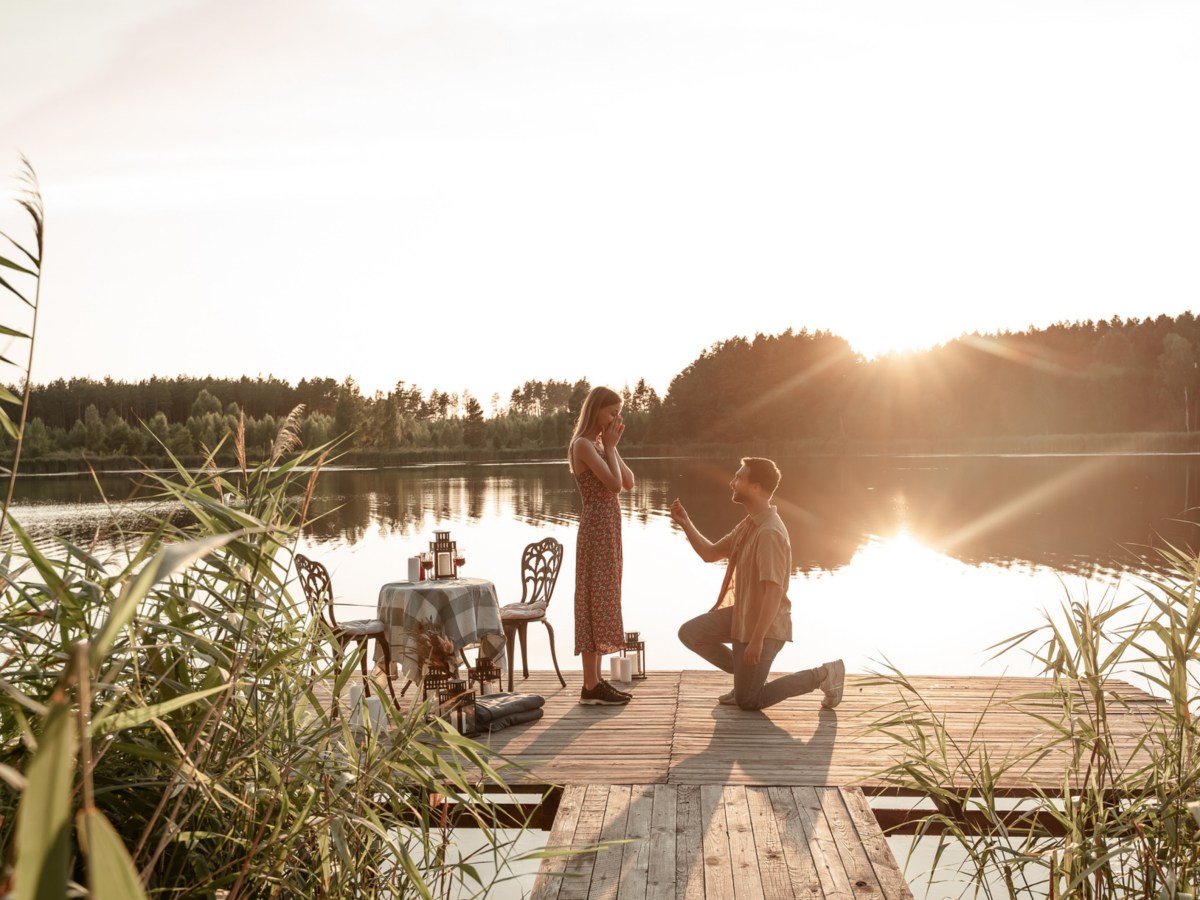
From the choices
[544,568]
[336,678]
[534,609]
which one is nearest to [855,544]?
[544,568]

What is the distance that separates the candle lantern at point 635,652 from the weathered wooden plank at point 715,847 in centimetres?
220

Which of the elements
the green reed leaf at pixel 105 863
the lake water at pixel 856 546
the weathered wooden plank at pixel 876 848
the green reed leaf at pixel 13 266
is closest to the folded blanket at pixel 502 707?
the lake water at pixel 856 546

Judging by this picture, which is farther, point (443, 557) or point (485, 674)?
point (443, 557)

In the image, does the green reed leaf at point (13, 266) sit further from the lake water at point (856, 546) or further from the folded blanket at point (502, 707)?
the folded blanket at point (502, 707)

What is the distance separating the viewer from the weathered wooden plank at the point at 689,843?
3326 millimetres

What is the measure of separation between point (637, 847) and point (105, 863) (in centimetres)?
336

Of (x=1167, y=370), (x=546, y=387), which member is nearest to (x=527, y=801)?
(x=1167, y=370)

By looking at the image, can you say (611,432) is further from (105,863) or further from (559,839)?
(105,863)

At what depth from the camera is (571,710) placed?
592 cm

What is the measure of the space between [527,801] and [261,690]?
3.66 metres

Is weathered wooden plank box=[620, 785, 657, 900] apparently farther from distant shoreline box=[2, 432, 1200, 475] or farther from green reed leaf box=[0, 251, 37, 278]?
distant shoreline box=[2, 432, 1200, 475]

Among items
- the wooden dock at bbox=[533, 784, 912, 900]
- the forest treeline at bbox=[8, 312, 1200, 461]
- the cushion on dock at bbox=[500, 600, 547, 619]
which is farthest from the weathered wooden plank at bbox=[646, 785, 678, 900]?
the forest treeline at bbox=[8, 312, 1200, 461]

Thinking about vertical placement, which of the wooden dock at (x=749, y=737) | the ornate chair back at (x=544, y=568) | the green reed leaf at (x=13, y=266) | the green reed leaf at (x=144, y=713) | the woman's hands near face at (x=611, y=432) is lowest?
the wooden dock at (x=749, y=737)

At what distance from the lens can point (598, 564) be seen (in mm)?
5605
